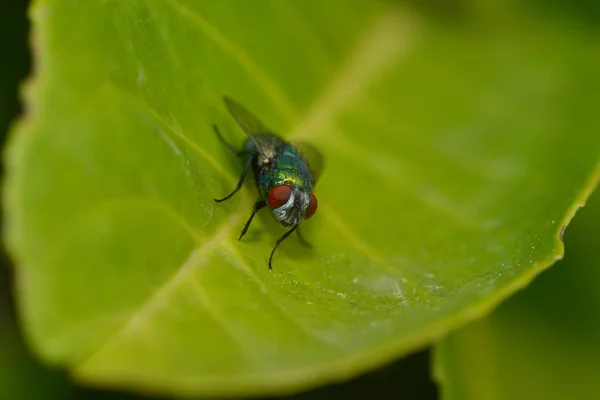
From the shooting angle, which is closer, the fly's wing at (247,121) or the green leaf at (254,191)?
the green leaf at (254,191)

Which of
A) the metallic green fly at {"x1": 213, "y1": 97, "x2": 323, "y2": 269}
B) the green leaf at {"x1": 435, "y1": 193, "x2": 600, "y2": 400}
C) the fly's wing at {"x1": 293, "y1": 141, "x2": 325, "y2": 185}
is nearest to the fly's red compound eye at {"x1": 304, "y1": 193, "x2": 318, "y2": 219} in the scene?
the metallic green fly at {"x1": 213, "y1": 97, "x2": 323, "y2": 269}

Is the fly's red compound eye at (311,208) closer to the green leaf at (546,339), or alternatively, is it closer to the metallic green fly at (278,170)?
the metallic green fly at (278,170)

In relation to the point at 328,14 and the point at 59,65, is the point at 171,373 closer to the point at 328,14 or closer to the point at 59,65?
the point at 59,65

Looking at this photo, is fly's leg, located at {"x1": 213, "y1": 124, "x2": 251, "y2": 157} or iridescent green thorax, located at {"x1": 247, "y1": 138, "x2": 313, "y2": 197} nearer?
fly's leg, located at {"x1": 213, "y1": 124, "x2": 251, "y2": 157}

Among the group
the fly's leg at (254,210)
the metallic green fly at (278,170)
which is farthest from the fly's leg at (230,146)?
the fly's leg at (254,210)

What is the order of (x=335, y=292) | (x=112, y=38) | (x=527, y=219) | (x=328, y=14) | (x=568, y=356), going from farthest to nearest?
(x=328, y=14) → (x=568, y=356) → (x=527, y=219) → (x=335, y=292) → (x=112, y=38)

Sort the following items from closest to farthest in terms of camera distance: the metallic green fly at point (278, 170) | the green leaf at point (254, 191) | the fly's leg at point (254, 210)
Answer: the green leaf at point (254, 191) < the fly's leg at point (254, 210) < the metallic green fly at point (278, 170)

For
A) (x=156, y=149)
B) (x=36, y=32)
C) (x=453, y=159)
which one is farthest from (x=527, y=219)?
(x=36, y=32)

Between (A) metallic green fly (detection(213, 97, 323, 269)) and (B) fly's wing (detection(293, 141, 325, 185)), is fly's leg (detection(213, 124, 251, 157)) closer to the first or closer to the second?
(A) metallic green fly (detection(213, 97, 323, 269))
